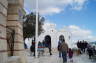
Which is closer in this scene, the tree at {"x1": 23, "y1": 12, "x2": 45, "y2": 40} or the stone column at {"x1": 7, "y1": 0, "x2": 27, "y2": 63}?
the stone column at {"x1": 7, "y1": 0, "x2": 27, "y2": 63}

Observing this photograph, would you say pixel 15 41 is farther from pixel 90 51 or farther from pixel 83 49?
pixel 83 49

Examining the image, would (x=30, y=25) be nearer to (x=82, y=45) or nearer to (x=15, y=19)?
(x=82, y=45)

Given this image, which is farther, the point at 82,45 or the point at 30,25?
the point at 30,25

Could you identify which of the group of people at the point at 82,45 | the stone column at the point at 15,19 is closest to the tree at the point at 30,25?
the group of people at the point at 82,45

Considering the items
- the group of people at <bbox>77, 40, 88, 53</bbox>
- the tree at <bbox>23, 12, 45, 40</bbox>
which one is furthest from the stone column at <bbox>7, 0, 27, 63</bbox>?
the tree at <bbox>23, 12, 45, 40</bbox>

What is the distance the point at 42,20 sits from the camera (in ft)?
136

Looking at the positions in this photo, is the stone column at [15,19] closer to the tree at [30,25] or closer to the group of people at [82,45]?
the group of people at [82,45]

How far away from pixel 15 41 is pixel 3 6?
9.34 feet

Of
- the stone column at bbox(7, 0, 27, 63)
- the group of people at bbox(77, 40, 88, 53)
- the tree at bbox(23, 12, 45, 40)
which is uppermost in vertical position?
the tree at bbox(23, 12, 45, 40)

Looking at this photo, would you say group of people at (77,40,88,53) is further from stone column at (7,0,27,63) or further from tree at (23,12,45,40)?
stone column at (7,0,27,63)

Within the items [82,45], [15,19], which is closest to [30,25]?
[82,45]

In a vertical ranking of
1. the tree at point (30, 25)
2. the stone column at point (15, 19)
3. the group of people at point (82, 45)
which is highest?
the tree at point (30, 25)

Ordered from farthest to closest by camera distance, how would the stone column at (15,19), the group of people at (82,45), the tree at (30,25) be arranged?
the tree at (30,25) → the group of people at (82,45) → the stone column at (15,19)

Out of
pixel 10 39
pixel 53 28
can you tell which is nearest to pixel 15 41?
pixel 10 39
